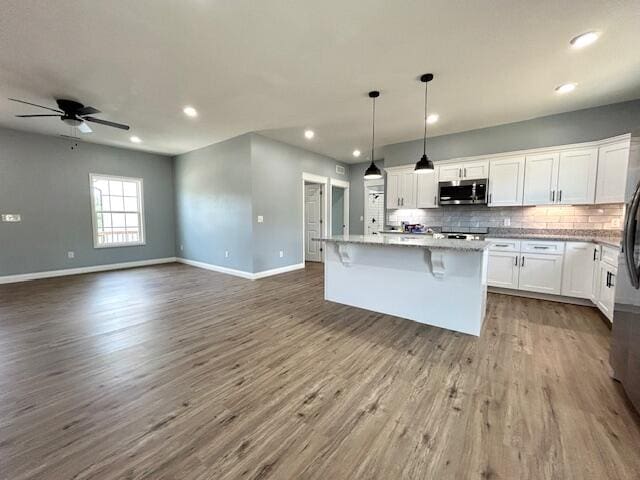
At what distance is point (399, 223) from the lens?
5855 mm

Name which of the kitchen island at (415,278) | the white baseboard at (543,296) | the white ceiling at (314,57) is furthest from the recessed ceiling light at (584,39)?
the white baseboard at (543,296)

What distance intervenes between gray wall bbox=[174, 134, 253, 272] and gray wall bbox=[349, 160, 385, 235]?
132 inches

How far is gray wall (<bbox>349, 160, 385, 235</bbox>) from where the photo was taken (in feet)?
24.7

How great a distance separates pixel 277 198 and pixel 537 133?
15.3ft

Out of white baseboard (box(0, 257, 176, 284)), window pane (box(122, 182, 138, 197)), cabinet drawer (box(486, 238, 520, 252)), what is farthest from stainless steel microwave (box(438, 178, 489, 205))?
window pane (box(122, 182, 138, 197))

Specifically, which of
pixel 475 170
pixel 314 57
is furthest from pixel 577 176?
pixel 314 57

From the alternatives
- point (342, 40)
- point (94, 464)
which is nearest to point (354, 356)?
point (94, 464)

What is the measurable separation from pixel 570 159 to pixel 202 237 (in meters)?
7.08

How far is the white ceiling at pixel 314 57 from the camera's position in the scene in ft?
6.81

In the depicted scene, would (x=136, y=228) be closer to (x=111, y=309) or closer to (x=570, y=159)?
(x=111, y=309)

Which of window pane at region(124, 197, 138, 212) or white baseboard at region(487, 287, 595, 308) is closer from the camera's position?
white baseboard at region(487, 287, 595, 308)

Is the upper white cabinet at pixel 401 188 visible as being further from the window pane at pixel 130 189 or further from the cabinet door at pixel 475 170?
the window pane at pixel 130 189

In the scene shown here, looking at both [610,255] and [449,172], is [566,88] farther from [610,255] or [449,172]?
[610,255]

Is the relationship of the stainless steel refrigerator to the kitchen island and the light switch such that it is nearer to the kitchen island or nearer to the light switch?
the kitchen island
